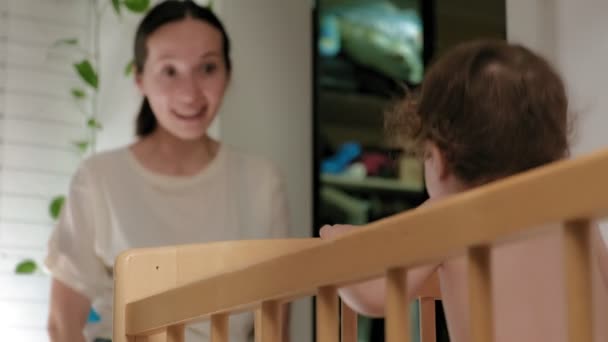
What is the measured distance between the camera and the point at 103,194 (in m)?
2.29

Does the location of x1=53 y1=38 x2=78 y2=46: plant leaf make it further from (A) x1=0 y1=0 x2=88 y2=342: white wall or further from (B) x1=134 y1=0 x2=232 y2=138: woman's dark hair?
(B) x1=134 y1=0 x2=232 y2=138: woman's dark hair

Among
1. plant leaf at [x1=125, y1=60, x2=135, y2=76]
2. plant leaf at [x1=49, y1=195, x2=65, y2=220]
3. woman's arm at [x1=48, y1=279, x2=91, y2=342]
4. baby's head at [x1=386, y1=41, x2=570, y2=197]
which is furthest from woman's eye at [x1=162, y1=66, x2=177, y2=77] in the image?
baby's head at [x1=386, y1=41, x2=570, y2=197]

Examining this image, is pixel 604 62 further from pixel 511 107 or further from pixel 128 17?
pixel 128 17

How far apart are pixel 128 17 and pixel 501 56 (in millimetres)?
1687

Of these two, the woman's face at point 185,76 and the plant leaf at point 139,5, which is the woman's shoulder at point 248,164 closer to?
the woman's face at point 185,76

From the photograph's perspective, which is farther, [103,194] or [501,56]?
[103,194]

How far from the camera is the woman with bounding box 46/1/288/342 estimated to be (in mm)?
2260

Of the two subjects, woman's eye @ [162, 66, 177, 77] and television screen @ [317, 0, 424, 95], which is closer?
woman's eye @ [162, 66, 177, 77]

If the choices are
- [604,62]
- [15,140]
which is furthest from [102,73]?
[604,62]

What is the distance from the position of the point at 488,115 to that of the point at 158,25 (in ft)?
4.97

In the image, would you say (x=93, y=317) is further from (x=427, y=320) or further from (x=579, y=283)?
(x=579, y=283)

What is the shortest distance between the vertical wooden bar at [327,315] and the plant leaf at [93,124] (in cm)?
188

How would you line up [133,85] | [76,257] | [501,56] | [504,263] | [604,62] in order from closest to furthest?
[504,263] → [501,56] → [604,62] → [76,257] → [133,85]

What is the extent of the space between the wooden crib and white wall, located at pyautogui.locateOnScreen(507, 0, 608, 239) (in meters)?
0.93
